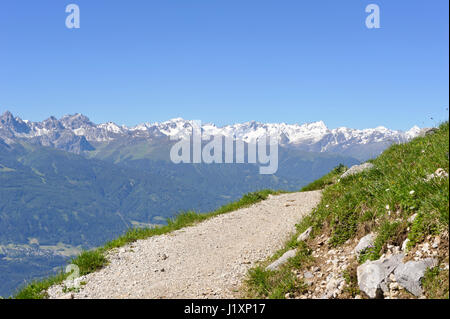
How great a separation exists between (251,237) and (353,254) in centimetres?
668

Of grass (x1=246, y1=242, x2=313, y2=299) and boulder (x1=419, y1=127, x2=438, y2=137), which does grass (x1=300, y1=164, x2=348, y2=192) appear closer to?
boulder (x1=419, y1=127, x2=438, y2=137)

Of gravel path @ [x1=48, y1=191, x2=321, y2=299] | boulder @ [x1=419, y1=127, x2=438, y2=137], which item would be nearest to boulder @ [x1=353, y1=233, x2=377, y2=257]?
gravel path @ [x1=48, y1=191, x2=321, y2=299]

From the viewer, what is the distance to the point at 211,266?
44.8 feet

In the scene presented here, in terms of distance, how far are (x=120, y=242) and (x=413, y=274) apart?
1319 centimetres

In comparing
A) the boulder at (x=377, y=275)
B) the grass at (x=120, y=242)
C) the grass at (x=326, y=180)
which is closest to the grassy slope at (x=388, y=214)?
the boulder at (x=377, y=275)

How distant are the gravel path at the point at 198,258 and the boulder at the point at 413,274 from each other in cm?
467

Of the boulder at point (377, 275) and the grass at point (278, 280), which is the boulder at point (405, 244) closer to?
the boulder at point (377, 275)

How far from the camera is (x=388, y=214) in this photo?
1040 cm

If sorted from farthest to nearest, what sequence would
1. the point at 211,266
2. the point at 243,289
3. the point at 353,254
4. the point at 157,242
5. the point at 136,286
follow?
1. the point at 157,242
2. the point at 211,266
3. the point at 136,286
4. the point at 243,289
5. the point at 353,254

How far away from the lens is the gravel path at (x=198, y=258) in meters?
11.8

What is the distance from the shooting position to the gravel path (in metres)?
11.8

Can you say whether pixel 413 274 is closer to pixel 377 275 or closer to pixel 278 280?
pixel 377 275

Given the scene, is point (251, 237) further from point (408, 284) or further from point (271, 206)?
point (408, 284)
